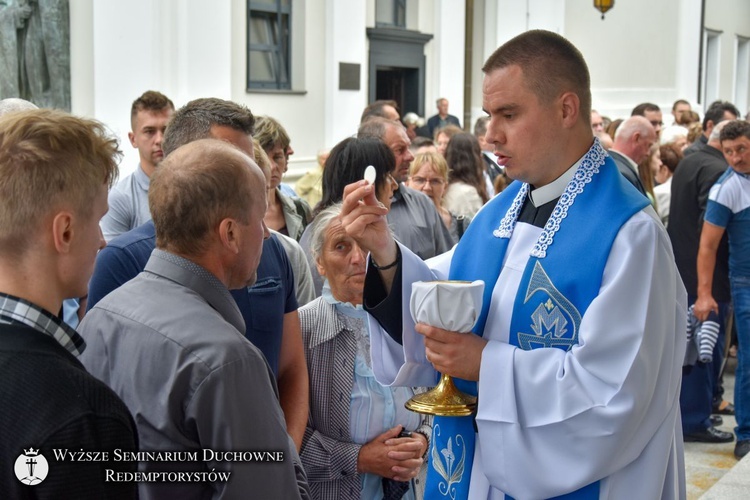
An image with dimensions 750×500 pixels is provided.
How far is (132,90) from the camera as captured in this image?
1094 cm

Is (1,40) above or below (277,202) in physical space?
above

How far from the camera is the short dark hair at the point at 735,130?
6358 millimetres

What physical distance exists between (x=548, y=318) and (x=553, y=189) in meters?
0.43

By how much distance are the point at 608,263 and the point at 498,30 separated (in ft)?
59.6

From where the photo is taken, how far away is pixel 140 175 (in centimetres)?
493

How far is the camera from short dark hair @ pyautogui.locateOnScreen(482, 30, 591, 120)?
272cm

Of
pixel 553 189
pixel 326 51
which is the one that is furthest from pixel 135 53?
pixel 553 189

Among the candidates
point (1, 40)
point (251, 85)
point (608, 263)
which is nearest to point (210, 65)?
point (251, 85)

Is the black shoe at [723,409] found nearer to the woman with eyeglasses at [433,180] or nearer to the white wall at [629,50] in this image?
the woman with eyeglasses at [433,180]

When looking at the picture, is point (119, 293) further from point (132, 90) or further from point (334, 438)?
point (132, 90)

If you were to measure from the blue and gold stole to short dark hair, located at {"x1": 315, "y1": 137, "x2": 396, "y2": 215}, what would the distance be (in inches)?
63.2
